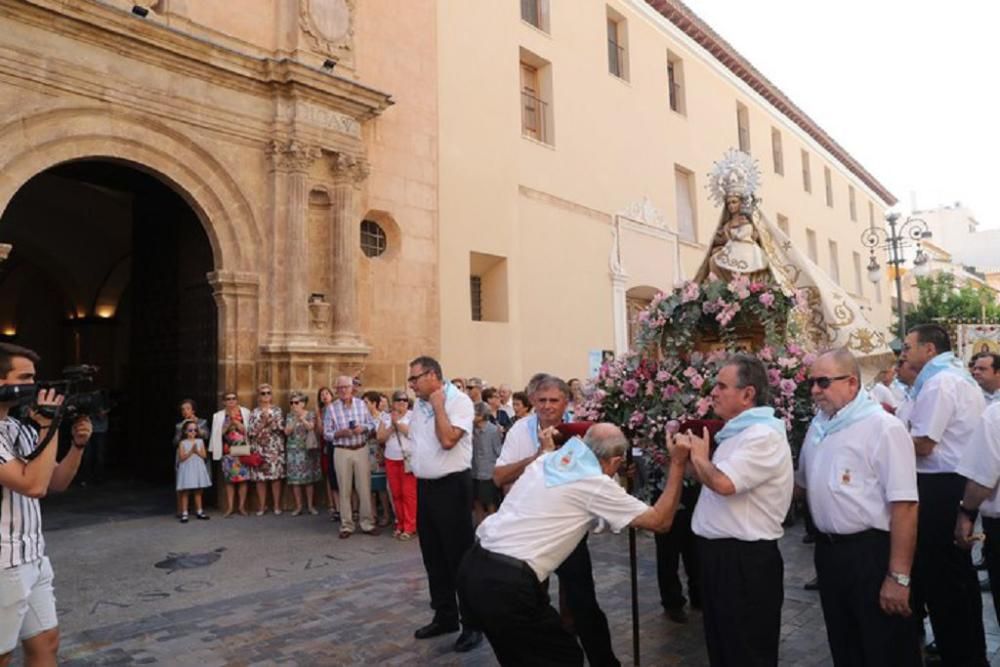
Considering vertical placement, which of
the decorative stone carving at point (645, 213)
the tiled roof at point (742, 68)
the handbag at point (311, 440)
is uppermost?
the tiled roof at point (742, 68)

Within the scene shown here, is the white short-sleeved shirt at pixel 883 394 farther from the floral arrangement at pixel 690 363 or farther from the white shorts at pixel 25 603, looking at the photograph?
the white shorts at pixel 25 603

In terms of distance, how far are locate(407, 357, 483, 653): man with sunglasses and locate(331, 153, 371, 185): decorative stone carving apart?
6.58 metres

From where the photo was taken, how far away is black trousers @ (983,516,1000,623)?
14.0 feet

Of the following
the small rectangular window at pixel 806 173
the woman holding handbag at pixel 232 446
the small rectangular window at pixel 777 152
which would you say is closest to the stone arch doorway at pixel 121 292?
the woman holding handbag at pixel 232 446

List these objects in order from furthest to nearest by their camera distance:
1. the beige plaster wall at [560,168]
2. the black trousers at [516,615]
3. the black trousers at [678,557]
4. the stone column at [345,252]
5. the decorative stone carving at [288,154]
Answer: the beige plaster wall at [560,168] → the stone column at [345,252] → the decorative stone carving at [288,154] → the black trousers at [678,557] → the black trousers at [516,615]

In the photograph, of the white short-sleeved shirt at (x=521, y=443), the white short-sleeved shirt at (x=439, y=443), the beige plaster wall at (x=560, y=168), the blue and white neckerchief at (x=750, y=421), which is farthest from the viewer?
the beige plaster wall at (x=560, y=168)

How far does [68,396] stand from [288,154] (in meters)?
7.72

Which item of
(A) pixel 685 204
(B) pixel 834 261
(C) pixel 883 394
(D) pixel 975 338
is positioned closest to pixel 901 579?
(C) pixel 883 394

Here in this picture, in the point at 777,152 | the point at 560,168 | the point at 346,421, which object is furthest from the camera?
the point at 777,152

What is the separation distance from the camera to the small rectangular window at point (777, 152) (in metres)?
25.9

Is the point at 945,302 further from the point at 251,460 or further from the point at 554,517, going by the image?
the point at 554,517

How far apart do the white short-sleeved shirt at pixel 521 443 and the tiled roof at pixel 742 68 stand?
58.4 ft

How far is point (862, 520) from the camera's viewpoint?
128 inches

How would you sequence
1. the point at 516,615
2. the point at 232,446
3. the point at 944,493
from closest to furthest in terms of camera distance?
the point at 516,615 → the point at 944,493 → the point at 232,446
